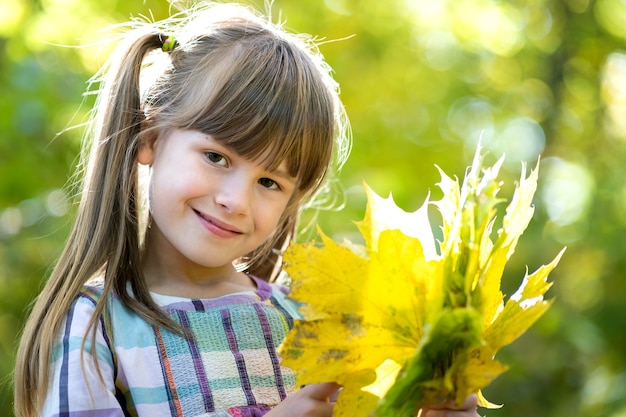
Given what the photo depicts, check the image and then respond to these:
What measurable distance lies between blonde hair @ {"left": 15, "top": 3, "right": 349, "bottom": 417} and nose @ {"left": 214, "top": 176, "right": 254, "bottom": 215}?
2.2 inches

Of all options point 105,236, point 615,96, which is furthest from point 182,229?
point 615,96

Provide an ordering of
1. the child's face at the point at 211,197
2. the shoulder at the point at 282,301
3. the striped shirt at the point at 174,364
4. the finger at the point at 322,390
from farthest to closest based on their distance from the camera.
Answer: the shoulder at the point at 282,301 < the child's face at the point at 211,197 < the striped shirt at the point at 174,364 < the finger at the point at 322,390

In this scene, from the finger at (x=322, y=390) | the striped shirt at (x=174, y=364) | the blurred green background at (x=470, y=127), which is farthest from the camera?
the blurred green background at (x=470, y=127)

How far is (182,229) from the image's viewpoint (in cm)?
166

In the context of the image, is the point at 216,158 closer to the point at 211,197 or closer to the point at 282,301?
the point at 211,197

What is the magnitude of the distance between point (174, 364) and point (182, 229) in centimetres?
26

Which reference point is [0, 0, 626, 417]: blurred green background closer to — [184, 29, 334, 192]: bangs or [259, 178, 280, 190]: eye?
[184, 29, 334, 192]: bangs

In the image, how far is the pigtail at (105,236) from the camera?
1593 millimetres

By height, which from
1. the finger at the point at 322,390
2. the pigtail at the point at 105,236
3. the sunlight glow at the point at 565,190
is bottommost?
the sunlight glow at the point at 565,190

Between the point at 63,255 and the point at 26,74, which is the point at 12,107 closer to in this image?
the point at 26,74

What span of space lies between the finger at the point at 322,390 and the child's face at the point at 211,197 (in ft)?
1.41

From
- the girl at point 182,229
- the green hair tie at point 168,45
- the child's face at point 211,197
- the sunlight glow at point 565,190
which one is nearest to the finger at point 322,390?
the girl at point 182,229

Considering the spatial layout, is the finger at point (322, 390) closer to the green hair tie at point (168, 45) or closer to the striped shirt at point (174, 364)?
the striped shirt at point (174, 364)

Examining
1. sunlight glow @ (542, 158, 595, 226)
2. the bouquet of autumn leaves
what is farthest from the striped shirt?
sunlight glow @ (542, 158, 595, 226)
